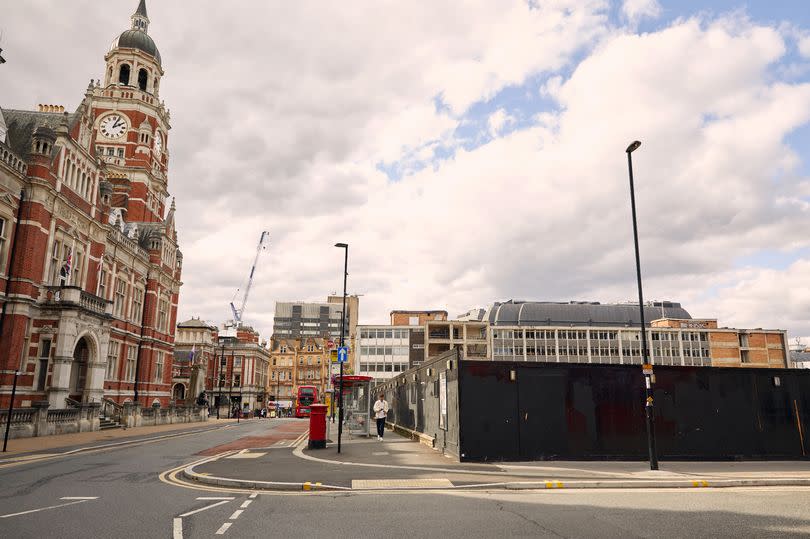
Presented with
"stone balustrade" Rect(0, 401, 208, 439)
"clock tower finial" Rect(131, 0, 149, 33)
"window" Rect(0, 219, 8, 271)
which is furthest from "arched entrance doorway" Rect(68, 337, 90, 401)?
"clock tower finial" Rect(131, 0, 149, 33)

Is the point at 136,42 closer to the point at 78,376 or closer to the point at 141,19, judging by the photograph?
the point at 141,19

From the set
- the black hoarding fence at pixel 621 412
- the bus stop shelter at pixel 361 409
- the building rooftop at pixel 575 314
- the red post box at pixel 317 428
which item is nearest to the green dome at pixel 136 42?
the bus stop shelter at pixel 361 409

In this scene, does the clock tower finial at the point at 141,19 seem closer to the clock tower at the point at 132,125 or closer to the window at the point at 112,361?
the clock tower at the point at 132,125

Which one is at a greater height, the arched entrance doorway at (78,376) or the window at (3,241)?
the window at (3,241)

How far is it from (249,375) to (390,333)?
1371 inches

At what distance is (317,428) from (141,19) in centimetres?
6231

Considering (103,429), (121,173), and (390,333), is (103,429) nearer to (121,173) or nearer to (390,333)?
(121,173)

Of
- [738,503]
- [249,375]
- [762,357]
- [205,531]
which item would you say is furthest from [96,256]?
[762,357]

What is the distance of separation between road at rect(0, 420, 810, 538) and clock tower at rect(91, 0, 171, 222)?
158 ft

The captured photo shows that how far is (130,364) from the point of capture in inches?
1908

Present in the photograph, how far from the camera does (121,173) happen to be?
55438 millimetres

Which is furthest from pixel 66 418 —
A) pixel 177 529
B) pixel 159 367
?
pixel 177 529

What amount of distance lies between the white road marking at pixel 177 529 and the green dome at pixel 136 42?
6357 cm

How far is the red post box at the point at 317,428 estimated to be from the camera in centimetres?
2162
